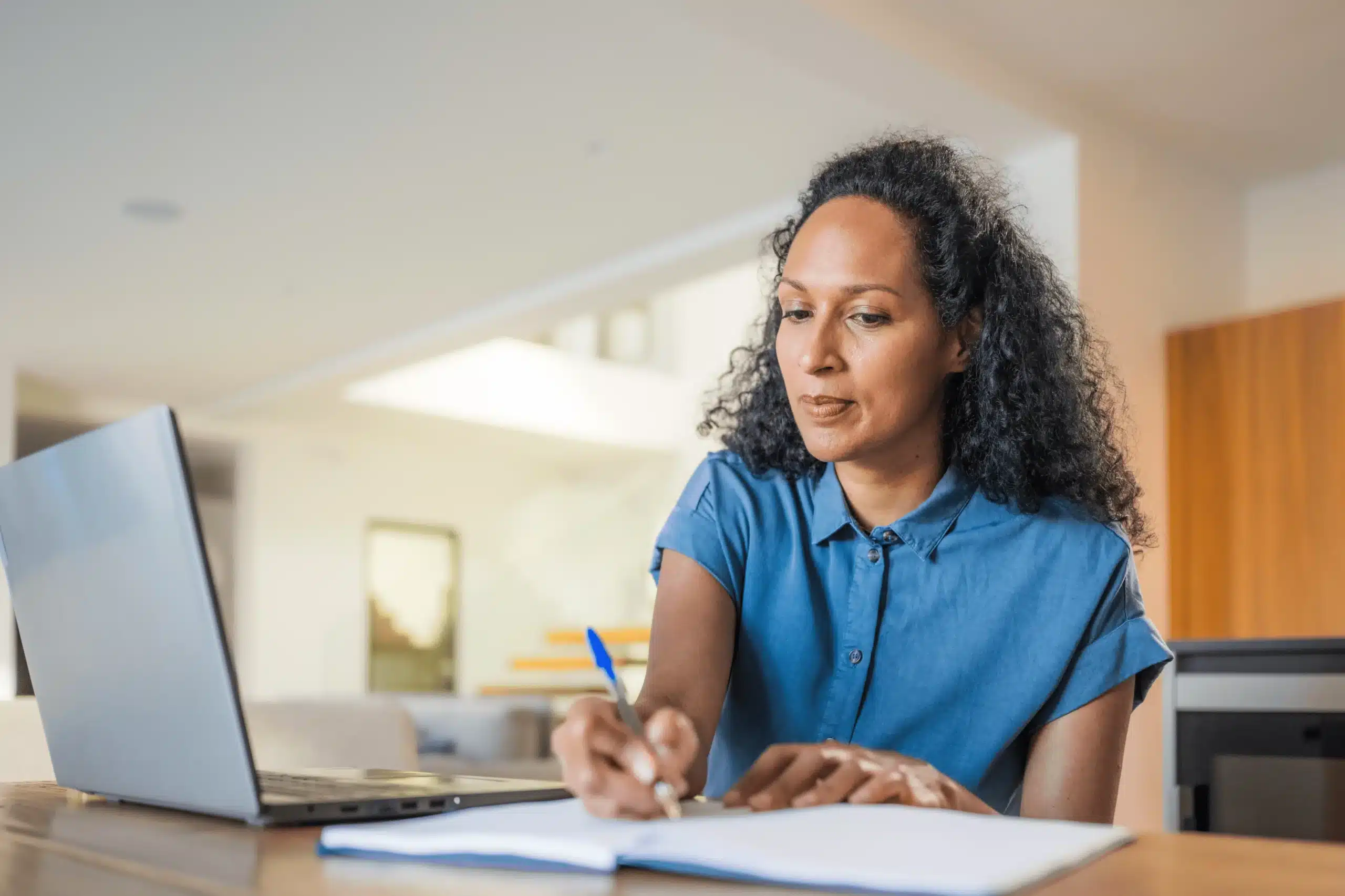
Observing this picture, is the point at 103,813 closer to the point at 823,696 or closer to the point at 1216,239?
the point at 823,696

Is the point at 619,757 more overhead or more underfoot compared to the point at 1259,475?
more underfoot

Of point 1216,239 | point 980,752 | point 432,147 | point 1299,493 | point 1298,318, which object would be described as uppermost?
point 432,147

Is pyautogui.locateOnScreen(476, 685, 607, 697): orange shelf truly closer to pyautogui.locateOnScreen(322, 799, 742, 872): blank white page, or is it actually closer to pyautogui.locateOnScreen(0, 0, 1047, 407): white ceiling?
pyautogui.locateOnScreen(0, 0, 1047, 407): white ceiling

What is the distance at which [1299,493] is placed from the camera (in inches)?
136

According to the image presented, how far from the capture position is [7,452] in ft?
22.7

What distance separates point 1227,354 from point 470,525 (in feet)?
22.5

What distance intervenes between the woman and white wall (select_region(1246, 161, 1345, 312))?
327 centimetres

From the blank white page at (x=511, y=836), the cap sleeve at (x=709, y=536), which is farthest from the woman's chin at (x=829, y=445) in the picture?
the blank white page at (x=511, y=836)

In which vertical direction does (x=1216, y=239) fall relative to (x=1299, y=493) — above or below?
above

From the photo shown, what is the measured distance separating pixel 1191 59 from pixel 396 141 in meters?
2.43

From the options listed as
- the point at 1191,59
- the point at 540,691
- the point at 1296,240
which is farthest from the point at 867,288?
the point at 540,691

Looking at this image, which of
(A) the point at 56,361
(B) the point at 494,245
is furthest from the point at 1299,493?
(A) the point at 56,361

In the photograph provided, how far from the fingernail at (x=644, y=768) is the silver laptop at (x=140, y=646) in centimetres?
18

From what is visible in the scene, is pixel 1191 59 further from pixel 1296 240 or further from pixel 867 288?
pixel 867 288
